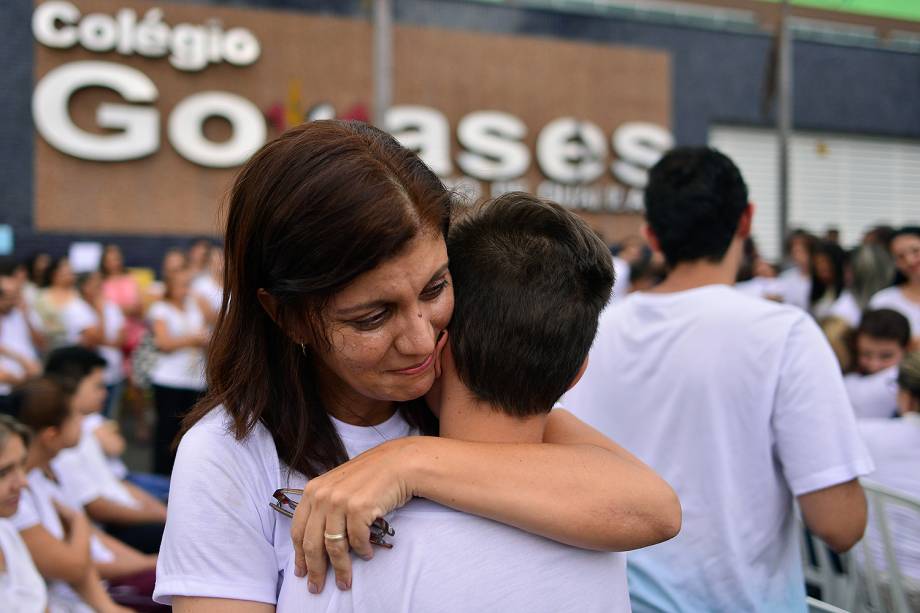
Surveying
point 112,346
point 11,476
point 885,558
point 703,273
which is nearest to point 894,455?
point 885,558

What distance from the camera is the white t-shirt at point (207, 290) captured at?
6.76 metres

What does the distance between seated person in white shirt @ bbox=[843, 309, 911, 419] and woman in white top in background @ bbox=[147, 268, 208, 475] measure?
3.84 m

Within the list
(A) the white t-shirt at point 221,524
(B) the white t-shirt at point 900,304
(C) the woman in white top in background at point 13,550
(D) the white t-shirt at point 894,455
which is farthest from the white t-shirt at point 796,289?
(A) the white t-shirt at point 221,524

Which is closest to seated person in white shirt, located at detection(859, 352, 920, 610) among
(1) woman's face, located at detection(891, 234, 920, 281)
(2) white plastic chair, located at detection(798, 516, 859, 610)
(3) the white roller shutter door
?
(2) white plastic chair, located at detection(798, 516, 859, 610)

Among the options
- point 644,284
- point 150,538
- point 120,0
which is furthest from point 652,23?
point 150,538

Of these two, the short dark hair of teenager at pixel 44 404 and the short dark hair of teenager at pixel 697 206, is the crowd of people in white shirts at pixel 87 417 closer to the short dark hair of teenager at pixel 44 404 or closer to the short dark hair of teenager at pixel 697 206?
the short dark hair of teenager at pixel 44 404

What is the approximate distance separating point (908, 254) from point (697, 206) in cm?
324

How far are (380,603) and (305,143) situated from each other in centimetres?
60

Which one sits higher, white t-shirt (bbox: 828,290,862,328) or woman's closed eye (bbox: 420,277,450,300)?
woman's closed eye (bbox: 420,277,450,300)

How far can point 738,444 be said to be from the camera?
1.98 meters

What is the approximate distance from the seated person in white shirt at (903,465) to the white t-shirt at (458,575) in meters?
1.98

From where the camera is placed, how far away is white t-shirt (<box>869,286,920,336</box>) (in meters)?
4.75

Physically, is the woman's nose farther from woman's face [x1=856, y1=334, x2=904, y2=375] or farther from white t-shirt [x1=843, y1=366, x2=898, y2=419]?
woman's face [x1=856, y1=334, x2=904, y2=375]

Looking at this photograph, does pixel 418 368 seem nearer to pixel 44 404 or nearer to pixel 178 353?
pixel 44 404
